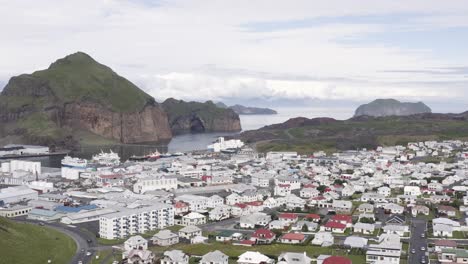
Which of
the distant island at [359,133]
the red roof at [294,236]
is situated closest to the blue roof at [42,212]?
the red roof at [294,236]

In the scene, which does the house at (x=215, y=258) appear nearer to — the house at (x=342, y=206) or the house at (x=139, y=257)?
the house at (x=139, y=257)

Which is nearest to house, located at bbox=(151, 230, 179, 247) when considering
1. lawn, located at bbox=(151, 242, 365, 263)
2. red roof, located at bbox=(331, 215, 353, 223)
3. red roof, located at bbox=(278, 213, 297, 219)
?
lawn, located at bbox=(151, 242, 365, 263)

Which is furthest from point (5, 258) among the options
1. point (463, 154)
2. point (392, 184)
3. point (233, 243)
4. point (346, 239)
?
point (463, 154)

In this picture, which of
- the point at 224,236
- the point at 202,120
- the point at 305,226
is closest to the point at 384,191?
the point at 305,226

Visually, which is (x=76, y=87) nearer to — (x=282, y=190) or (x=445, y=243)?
(x=282, y=190)

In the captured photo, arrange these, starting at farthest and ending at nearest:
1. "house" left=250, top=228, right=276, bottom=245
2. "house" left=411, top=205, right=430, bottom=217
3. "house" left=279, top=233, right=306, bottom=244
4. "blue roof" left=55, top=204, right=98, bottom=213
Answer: "blue roof" left=55, top=204, right=98, bottom=213
"house" left=411, top=205, right=430, bottom=217
"house" left=250, top=228, right=276, bottom=245
"house" left=279, top=233, right=306, bottom=244

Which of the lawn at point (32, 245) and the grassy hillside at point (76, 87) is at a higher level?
the grassy hillside at point (76, 87)

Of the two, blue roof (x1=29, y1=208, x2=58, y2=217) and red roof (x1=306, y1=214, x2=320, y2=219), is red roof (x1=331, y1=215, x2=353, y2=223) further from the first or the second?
blue roof (x1=29, y1=208, x2=58, y2=217)
